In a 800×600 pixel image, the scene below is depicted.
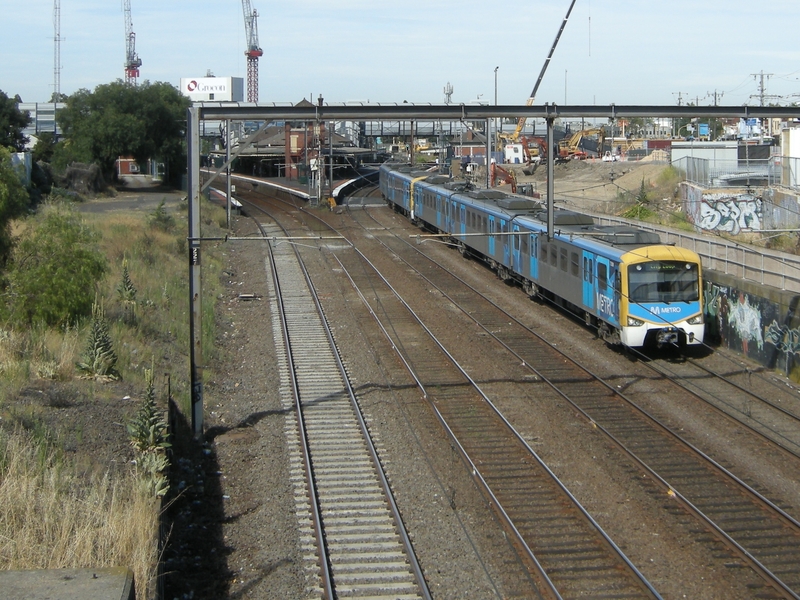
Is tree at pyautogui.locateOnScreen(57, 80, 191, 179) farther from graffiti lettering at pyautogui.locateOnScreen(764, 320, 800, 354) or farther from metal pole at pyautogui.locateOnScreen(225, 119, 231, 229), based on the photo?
graffiti lettering at pyautogui.locateOnScreen(764, 320, 800, 354)

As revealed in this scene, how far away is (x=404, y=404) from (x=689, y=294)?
243 inches

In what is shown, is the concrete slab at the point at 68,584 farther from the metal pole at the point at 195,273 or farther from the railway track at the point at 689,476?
the metal pole at the point at 195,273

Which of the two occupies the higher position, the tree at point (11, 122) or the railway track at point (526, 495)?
the tree at point (11, 122)

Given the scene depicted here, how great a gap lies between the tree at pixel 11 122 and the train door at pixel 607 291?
41.8 m

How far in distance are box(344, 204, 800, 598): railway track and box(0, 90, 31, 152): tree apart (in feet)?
137

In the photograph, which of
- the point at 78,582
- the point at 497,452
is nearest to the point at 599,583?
the point at 497,452

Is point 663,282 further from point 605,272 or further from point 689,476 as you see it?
point 689,476

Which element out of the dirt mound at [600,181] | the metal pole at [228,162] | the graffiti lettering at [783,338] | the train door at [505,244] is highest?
the dirt mound at [600,181]

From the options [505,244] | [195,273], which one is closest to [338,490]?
[195,273]

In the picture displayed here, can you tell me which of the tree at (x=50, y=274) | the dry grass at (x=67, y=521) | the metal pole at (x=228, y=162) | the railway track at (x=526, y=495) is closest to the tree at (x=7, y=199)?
the tree at (x=50, y=274)

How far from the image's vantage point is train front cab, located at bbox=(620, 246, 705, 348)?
52.8 feet

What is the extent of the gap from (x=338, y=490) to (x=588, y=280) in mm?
9093

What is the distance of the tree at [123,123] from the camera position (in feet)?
160

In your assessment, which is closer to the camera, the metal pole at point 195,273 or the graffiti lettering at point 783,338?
the metal pole at point 195,273
